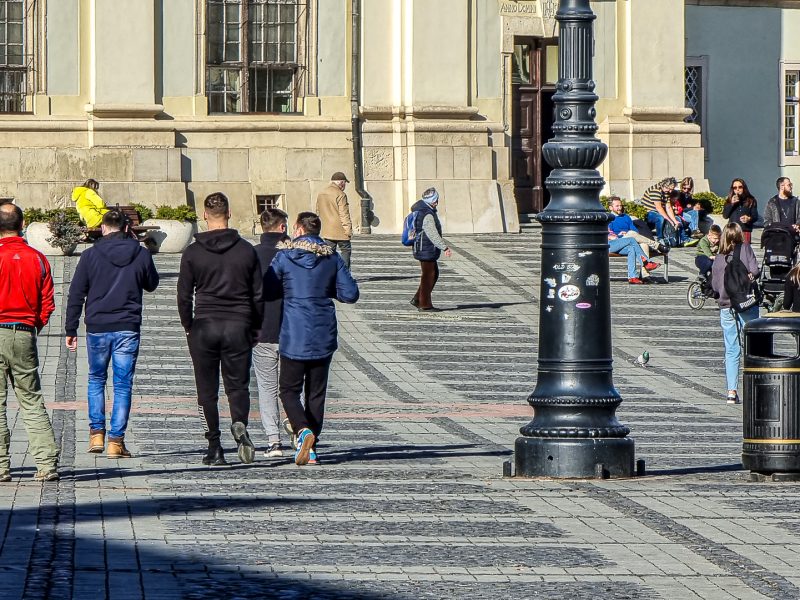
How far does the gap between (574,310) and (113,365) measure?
10.7ft

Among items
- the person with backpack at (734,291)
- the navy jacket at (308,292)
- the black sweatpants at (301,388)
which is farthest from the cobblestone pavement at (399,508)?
the navy jacket at (308,292)

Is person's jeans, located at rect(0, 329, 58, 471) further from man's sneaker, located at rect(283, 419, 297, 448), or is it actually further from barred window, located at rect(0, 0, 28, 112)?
barred window, located at rect(0, 0, 28, 112)

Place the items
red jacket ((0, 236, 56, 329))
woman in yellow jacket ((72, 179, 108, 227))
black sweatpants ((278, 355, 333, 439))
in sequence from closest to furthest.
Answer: red jacket ((0, 236, 56, 329))
black sweatpants ((278, 355, 333, 439))
woman in yellow jacket ((72, 179, 108, 227))

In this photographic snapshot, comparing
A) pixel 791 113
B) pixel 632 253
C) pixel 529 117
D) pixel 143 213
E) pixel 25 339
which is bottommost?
pixel 25 339

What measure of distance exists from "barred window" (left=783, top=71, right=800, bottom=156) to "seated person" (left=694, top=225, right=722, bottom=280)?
13.4 metres

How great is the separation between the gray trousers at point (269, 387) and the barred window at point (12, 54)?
59.2ft

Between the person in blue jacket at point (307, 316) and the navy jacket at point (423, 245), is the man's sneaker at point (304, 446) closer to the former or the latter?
the person in blue jacket at point (307, 316)

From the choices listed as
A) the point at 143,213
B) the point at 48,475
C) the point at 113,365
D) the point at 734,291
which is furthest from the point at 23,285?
the point at 143,213

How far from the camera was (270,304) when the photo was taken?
41.6 feet

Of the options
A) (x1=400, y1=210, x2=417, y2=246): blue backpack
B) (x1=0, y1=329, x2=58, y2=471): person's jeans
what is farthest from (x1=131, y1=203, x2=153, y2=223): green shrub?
(x1=0, y1=329, x2=58, y2=471): person's jeans

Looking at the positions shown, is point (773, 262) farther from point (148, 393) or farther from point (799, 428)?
point (799, 428)

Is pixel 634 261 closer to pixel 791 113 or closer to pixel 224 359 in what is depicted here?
pixel 791 113

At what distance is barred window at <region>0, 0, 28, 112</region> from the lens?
29.5 metres

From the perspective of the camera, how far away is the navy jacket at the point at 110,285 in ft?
41.1
